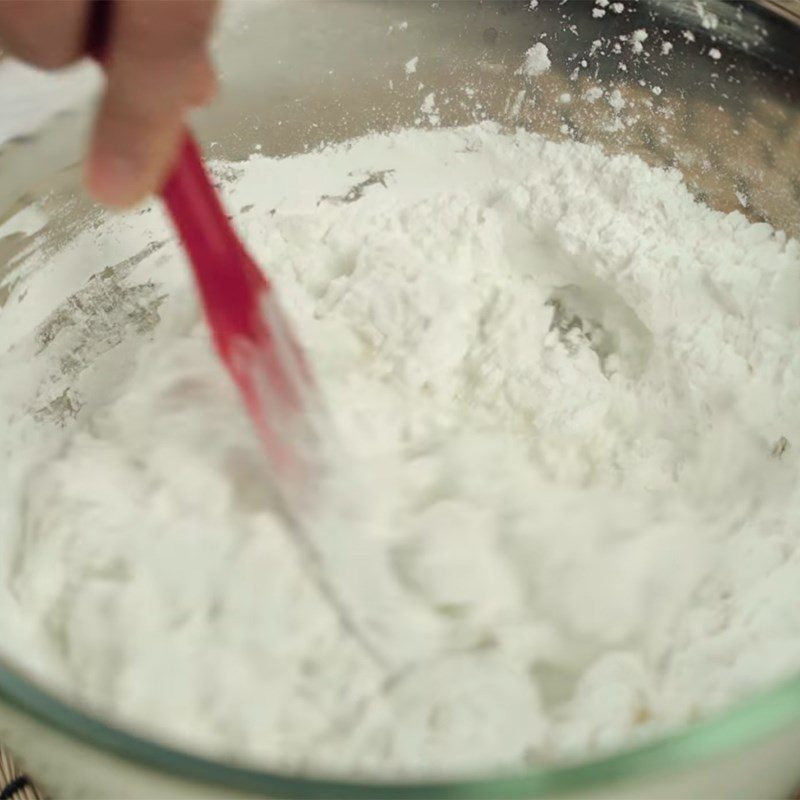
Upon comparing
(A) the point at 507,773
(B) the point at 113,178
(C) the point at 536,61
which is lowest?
(A) the point at 507,773

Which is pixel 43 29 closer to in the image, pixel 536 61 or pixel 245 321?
pixel 245 321

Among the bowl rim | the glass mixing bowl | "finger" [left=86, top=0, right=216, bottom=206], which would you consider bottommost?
the bowl rim

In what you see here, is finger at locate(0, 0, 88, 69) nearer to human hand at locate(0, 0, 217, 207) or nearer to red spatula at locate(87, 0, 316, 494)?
human hand at locate(0, 0, 217, 207)

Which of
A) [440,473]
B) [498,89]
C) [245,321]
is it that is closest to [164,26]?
[245,321]

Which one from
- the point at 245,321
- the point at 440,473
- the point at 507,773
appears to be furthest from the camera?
the point at 440,473

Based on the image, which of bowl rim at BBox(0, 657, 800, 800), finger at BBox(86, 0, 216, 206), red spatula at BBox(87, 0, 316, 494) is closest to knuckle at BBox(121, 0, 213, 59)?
finger at BBox(86, 0, 216, 206)

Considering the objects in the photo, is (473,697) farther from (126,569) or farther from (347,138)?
(347,138)

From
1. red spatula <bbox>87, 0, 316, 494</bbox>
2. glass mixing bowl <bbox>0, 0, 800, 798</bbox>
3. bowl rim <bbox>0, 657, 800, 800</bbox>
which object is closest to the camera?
bowl rim <bbox>0, 657, 800, 800</bbox>
